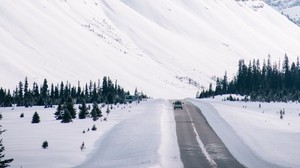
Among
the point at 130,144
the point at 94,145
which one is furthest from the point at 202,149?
the point at 94,145

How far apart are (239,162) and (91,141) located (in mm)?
11097

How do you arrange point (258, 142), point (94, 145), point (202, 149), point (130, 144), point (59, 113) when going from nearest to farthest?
point (202, 149) → point (130, 144) → point (94, 145) → point (258, 142) → point (59, 113)

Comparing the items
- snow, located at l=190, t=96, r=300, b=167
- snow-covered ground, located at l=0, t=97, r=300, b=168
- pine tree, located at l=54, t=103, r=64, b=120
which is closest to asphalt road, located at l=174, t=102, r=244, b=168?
snow-covered ground, located at l=0, t=97, r=300, b=168

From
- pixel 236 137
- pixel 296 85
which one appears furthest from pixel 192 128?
pixel 296 85

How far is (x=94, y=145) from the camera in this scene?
2966cm

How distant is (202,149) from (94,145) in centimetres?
671

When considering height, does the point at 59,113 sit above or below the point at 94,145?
above

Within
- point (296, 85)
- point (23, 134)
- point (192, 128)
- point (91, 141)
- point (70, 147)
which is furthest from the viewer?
point (296, 85)

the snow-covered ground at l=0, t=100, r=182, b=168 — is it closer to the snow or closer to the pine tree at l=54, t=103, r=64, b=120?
the snow

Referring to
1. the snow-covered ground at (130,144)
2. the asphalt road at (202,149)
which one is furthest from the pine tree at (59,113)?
the asphalt road at (202,149)

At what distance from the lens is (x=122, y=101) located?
85.5 metres

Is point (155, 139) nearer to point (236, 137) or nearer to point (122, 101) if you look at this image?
point (236, 137)

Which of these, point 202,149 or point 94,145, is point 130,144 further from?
point 202,149

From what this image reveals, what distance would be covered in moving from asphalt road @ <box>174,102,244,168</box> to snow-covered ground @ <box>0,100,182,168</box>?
516 mm
